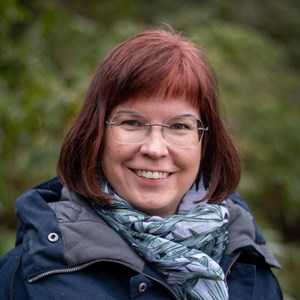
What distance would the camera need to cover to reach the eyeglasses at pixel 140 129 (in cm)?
206

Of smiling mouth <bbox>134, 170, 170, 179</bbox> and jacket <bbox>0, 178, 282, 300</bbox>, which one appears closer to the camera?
jacket <bbox>0, 178, 282, 300</bbox>

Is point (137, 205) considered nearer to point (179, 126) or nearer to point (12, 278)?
point (179, 126)

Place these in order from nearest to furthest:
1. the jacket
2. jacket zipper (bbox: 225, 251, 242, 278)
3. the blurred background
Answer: the jacket
jacket zipper (bbox: 225, 251, 242, 278)
the blurred background

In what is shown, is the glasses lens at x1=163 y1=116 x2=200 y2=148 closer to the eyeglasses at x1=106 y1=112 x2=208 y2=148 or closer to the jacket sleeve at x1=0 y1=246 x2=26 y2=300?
the eyeglasses at x1=106 y1=112 x2=208 y2=148

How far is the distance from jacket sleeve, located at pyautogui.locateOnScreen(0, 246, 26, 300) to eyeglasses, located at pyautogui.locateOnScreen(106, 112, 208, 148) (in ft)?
1.76

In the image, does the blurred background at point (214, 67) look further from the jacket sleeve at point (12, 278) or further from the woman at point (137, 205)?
the jacket sleeve at point (12, 278)

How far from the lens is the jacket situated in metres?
1.86

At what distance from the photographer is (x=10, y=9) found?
3.15 m

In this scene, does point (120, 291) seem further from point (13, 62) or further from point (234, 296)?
point (13, 62)

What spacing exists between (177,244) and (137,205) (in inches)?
8.2

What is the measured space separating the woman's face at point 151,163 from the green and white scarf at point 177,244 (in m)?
0.05

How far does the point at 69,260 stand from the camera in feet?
6.18

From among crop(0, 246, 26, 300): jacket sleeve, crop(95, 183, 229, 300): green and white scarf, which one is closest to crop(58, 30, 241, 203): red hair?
crop(95, 183, 229, 300): green and white scarf

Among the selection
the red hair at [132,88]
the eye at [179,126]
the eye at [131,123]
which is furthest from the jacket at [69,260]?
the eye at [179,126]
